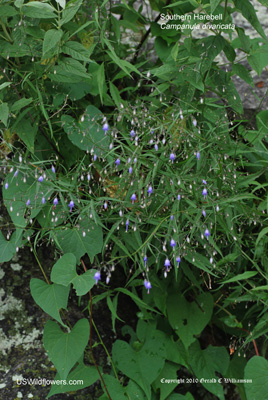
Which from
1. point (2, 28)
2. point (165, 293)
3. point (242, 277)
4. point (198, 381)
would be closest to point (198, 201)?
point (242, 277)

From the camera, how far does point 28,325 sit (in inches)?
95.1

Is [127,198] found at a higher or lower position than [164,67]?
lower

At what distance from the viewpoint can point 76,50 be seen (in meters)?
2.14

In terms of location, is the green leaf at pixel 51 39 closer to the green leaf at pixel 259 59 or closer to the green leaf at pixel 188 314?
the green leaf at pixel 259 59

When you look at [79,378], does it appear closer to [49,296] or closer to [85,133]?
[49,296]

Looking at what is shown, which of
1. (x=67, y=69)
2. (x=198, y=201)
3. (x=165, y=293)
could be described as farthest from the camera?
(x=165, y=293)

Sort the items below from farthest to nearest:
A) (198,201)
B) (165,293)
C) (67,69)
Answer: (165,293)
(67,69)
(198,201)

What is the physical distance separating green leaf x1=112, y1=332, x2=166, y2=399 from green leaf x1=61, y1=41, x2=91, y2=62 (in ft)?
4.06

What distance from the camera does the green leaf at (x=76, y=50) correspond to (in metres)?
2.12

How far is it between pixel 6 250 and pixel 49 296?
0.29 metres

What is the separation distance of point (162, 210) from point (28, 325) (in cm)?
84

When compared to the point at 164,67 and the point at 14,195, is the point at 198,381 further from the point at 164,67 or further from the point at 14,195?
the point at 164,67

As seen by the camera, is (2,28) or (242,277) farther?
(2,28)

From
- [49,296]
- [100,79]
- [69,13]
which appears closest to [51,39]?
[69,13]
